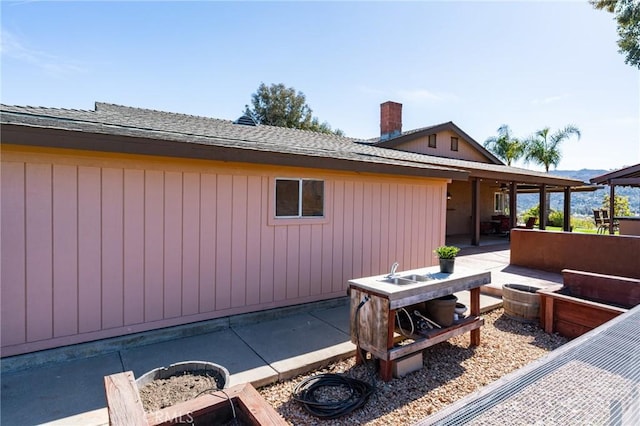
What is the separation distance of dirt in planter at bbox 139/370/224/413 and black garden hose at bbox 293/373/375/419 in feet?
2.58

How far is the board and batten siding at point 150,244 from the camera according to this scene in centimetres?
330

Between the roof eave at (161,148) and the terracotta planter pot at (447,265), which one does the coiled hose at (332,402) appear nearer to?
the terracotta planter pot at (447,265)

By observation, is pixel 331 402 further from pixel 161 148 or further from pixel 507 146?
pixel 507 146

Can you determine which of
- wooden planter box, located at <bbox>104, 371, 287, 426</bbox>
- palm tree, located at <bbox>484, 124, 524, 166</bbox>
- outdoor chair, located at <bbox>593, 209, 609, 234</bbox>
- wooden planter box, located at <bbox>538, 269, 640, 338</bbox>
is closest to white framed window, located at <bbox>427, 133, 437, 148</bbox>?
outdoor chair, located at <bbox>593, 209, 609, 234</bbox>

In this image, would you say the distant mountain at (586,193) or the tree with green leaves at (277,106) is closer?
the distant mountain at (586,193)

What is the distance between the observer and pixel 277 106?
2761cm

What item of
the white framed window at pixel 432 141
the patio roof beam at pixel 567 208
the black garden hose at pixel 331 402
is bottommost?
the black garden hose at pixel 331 402

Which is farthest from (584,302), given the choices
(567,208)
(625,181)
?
(567,208)

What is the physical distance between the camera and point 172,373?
2656 millimetres

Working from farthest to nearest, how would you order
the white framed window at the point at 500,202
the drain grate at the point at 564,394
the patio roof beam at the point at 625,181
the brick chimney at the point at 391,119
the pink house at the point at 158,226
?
the white framed window at the point at 500,202 < the brick chimney at the point at 391,119 < the patio roof beam at the point at 625,181 < the pink house at the point at 158,226 < the drain grate at the point at 564,394

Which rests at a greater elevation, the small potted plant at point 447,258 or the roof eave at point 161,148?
the roof eave at point 161,148

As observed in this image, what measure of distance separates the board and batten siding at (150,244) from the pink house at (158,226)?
0.01 metres

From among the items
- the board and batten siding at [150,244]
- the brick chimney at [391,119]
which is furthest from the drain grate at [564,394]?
the brick chimney at [391,119]

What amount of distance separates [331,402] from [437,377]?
1217 millimetres
